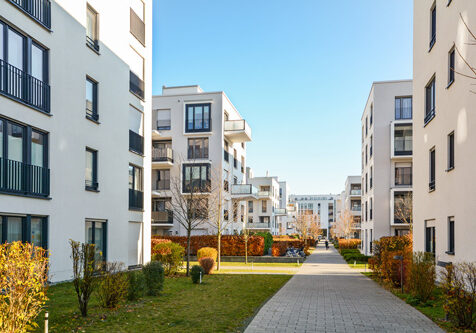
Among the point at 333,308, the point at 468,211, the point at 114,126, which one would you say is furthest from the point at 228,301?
the point at 114,126

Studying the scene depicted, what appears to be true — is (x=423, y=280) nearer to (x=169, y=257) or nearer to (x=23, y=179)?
(x=169, y=257)

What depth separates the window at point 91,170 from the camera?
1773 centimetres

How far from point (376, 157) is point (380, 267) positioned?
64.9ft

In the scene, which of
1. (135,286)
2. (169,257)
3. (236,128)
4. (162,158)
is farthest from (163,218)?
(135,286)

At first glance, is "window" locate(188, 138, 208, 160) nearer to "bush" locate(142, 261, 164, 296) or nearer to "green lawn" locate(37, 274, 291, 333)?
"green lawn" locate(37, 274, 291, 333)

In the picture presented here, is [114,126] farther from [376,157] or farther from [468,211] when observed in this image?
[376,157]

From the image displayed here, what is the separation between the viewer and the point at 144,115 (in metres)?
23.6

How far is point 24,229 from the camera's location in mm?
13453

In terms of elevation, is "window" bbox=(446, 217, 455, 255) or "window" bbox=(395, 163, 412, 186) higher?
"window" bbox=(395, 163, 412, 186)

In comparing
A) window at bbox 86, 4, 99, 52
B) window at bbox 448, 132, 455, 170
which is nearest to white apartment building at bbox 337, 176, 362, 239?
window at bbox 448, 132, 455, 170

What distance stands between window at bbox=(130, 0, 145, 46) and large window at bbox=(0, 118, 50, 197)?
393 inches

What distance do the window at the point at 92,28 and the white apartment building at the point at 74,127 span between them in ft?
0.14

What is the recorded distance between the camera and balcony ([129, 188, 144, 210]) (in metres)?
21.7

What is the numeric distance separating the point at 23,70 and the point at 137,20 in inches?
415
